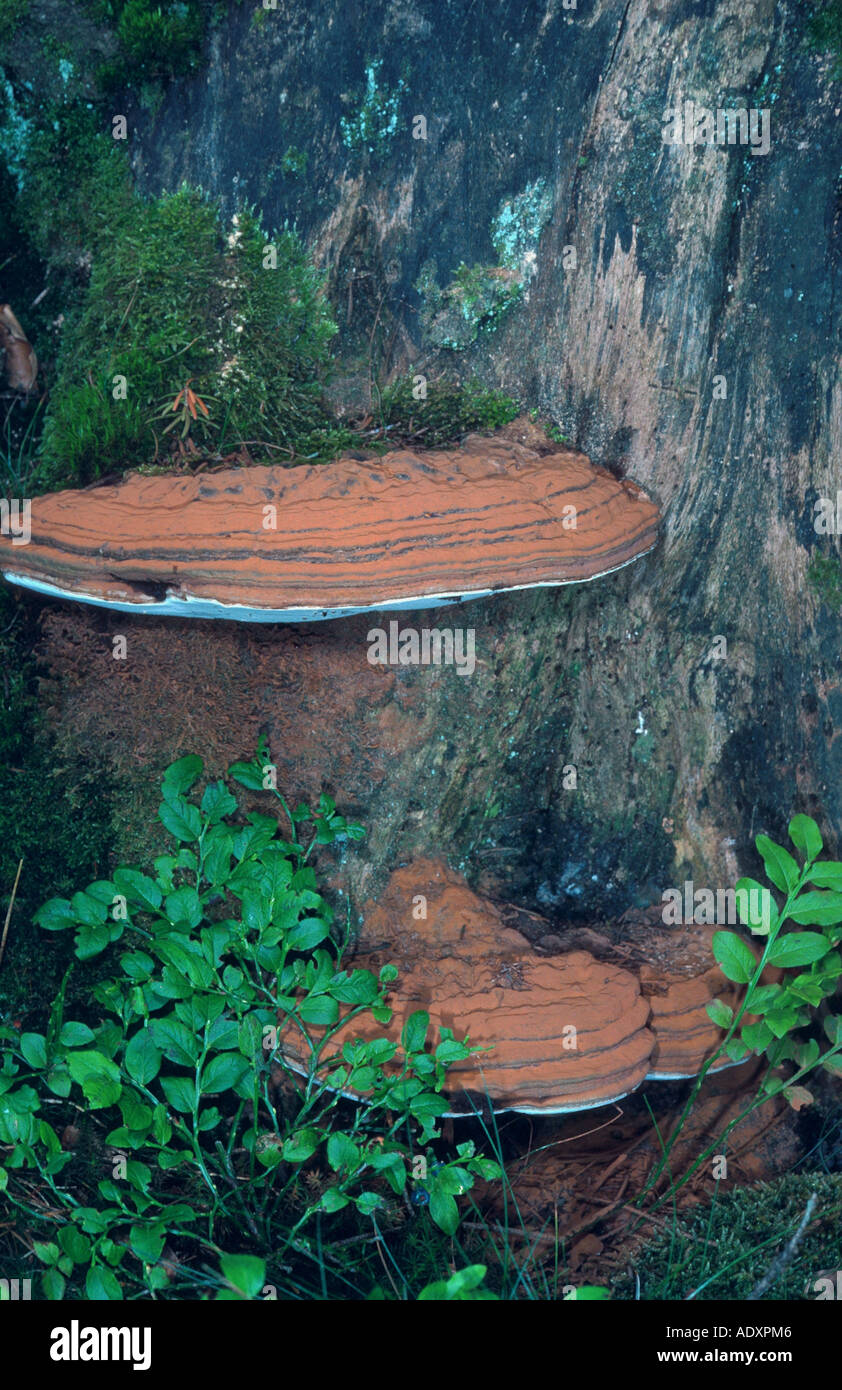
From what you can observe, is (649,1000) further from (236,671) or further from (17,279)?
(17,279)

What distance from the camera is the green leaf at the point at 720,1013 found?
3670mm

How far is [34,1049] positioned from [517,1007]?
1.66 meters

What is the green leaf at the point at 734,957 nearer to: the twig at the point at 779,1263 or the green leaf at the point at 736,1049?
the green leaf at the point at 736,1049

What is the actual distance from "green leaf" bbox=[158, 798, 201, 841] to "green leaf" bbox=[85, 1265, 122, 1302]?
4.50 ft

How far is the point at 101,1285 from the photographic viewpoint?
3012 mm

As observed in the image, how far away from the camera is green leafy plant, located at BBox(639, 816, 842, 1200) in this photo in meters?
3.63

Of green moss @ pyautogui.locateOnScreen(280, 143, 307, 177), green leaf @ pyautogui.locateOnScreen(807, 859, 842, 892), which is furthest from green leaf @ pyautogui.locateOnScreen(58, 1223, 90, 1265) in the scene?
green moss @ pyautogui.locateOnScreen(280, 143, 307, 177)

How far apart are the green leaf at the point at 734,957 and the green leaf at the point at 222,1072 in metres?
1.72

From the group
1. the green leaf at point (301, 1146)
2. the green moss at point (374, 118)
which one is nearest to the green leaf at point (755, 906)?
the green leaf at point (301, 1146)

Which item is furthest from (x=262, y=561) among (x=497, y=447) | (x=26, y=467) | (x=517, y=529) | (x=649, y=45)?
(x=649, y=45)

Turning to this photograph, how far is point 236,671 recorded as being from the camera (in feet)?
12.9

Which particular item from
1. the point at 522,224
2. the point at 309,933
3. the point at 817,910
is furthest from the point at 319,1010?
the point at 522,224

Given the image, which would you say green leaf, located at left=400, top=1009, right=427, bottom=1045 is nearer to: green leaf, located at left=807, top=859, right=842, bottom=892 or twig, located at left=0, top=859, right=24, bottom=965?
green leaf, located at left=807, top=859, right=842, bottom=892

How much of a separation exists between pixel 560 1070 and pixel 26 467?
3092 mm
